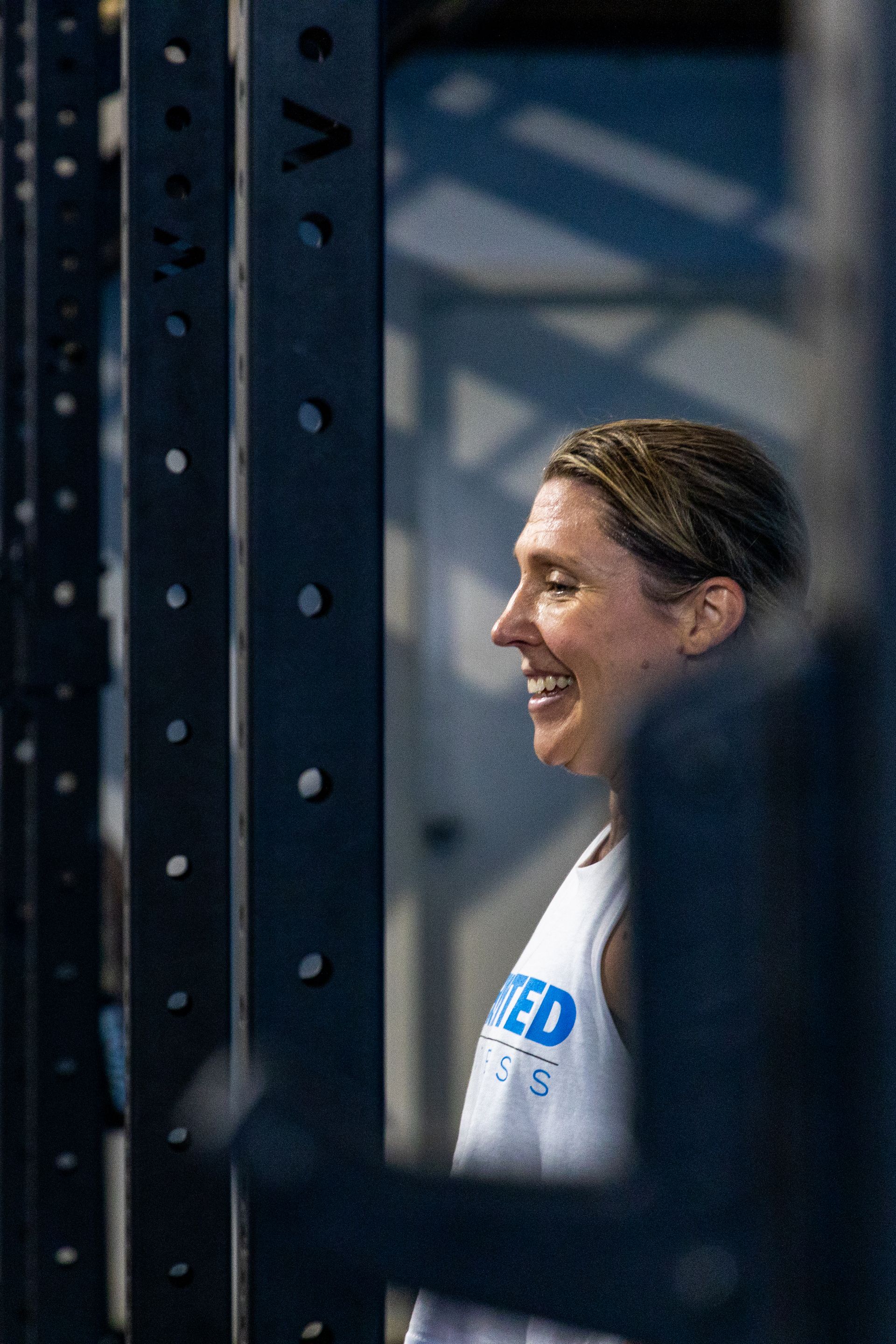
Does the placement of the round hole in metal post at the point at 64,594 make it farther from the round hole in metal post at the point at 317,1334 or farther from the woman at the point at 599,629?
the round hole in metal post at the point at 317,1334

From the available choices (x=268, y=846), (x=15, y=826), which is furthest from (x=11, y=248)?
(x=268, y=846)

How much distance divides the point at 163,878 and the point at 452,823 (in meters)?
2.20

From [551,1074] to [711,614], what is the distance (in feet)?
1.13

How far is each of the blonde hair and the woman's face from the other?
0.4 inches

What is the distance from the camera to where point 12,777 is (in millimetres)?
1599

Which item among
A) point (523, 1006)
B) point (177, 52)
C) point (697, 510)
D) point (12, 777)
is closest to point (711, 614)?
point (697, 510)

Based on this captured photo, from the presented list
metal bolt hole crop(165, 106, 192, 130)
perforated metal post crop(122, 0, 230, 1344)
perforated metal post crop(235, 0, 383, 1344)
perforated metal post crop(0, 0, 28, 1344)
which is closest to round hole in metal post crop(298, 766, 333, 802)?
perforated metal post crop(235, 0, 383, 1344)

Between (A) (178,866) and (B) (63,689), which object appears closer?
(A) (178,866)

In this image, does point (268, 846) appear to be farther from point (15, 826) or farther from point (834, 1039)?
point (15, 826)

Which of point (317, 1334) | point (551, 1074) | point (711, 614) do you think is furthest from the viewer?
point (711, 614)

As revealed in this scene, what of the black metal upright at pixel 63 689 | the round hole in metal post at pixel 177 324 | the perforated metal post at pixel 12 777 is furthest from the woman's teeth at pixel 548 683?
the perforated metal post at pixel 12 777

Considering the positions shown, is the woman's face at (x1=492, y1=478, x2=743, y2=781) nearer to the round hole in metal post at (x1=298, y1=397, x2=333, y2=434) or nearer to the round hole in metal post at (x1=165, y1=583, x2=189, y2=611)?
the round hole in metal post at (x1=165, y1=583, x2=189, y2=611)

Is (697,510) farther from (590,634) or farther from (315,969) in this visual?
(315,969)

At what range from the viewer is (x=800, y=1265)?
23cm
